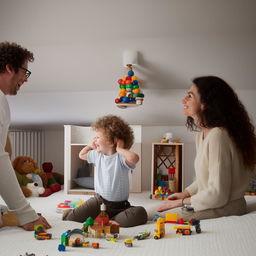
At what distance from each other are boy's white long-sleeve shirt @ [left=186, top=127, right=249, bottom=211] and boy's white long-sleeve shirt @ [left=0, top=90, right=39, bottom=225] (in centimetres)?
74

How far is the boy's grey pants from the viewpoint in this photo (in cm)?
168

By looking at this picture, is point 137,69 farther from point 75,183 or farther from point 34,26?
point 75,183

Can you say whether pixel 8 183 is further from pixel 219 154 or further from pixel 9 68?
pixel 219 154

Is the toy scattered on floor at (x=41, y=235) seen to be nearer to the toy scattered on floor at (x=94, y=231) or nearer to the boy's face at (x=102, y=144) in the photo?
the toy scattered on floor at (x=94, y=231)

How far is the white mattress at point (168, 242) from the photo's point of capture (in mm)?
1155

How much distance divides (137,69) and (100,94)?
0.49 metres

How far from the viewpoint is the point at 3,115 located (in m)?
1.35

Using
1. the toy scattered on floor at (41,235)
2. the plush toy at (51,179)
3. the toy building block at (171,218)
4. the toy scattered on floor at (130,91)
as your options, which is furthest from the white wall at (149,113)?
the toy scattered on floor at (41,235)

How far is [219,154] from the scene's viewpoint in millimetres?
1559

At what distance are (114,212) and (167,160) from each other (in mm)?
1736

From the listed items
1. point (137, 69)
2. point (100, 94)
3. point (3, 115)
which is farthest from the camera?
point (100, 94)

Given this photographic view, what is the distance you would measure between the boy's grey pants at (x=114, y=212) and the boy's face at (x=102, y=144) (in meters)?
0.27

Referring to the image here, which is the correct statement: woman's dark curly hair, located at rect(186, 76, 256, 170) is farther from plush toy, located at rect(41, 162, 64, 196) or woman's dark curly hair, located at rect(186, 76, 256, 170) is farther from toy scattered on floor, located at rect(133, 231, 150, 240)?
plush toy, located at rect(41, 162, 64, 196)

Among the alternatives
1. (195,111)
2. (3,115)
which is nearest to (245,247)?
(195,111)
